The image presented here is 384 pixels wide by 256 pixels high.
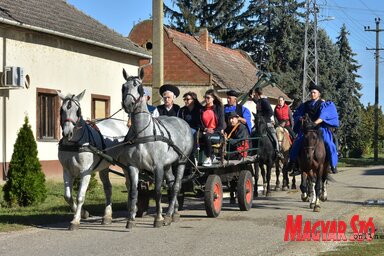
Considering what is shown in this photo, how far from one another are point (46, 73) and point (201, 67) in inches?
534

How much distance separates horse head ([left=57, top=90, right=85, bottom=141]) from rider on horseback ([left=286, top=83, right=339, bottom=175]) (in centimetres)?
523

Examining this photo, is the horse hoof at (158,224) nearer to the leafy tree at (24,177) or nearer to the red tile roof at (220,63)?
the leafy tree at (24,177)

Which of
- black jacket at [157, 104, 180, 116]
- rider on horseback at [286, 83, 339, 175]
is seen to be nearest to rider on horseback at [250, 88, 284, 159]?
rider on horseback at [286, 83, 339, 175]

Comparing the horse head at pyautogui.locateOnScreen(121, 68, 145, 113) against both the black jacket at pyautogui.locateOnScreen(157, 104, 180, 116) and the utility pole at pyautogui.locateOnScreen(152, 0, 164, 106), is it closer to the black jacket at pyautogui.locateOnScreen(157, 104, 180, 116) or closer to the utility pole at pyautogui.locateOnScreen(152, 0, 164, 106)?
the black jacket at pyautogui.locateOnScreen(157, 104, 180, 116)

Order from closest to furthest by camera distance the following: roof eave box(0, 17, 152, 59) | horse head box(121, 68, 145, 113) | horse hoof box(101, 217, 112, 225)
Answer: horse head box(121, 68, 145, 113) < horse hoof box(101, 217, 112, 225) < roof eave box(0, 17, 152, 59)

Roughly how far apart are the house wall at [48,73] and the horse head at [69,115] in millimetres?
9413

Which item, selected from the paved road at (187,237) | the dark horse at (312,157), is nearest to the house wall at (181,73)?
the dark horse at (312,157)

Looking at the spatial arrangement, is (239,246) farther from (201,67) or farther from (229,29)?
(229,29)

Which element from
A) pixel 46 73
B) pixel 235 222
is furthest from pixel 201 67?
pixel 235 222

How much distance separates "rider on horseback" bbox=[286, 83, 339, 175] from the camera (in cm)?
1473

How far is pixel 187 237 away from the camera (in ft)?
35.1

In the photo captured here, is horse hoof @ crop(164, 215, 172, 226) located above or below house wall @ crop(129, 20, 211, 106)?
below

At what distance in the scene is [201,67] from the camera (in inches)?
1373

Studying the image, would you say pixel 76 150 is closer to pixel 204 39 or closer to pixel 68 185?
pixel 68 185
